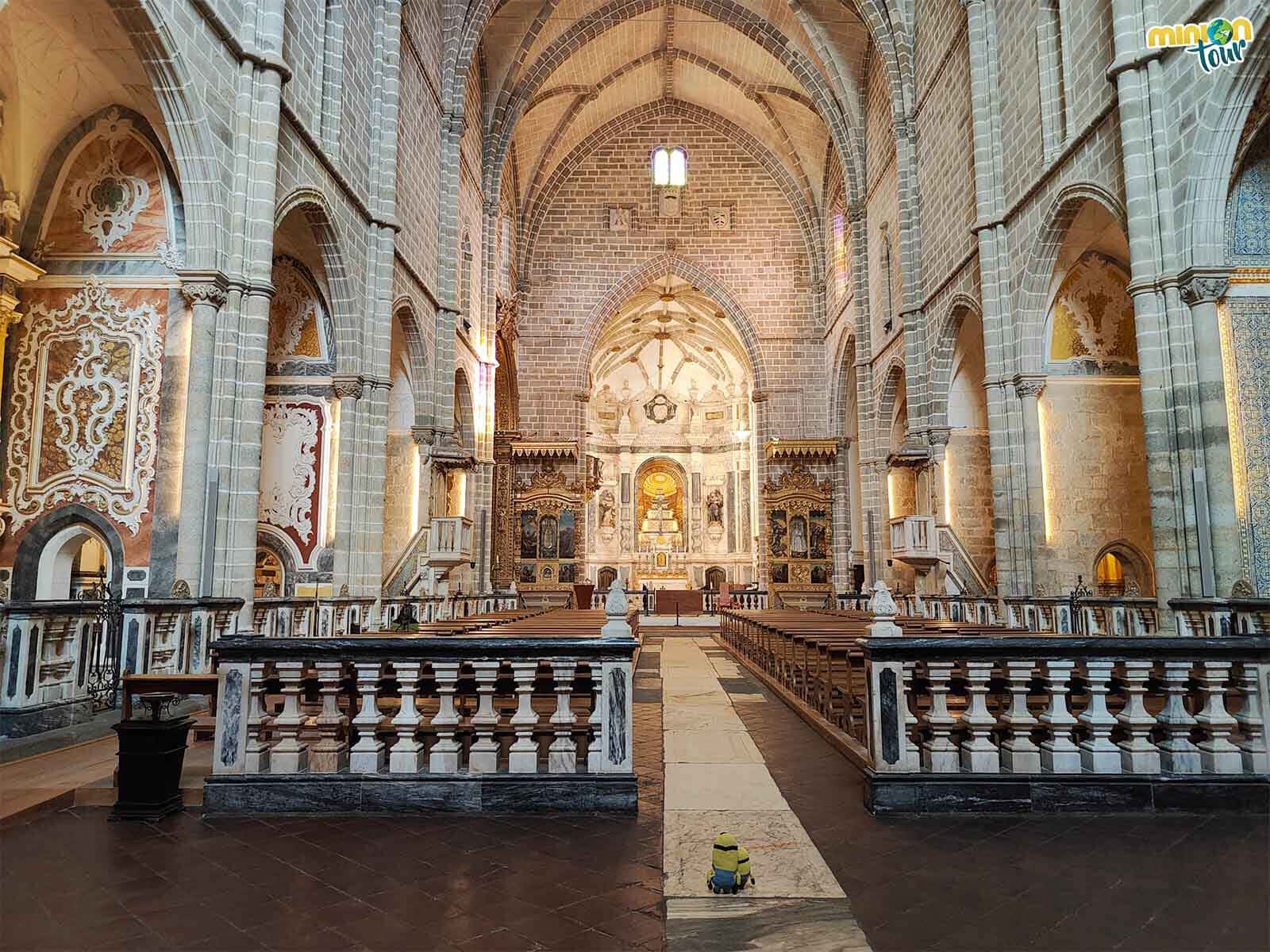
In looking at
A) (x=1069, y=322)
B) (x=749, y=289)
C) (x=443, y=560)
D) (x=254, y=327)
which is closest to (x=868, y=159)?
(x=749, y=289)

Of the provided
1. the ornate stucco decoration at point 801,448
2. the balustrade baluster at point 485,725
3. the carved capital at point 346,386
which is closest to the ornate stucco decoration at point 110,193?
the carved capital at point 346,386

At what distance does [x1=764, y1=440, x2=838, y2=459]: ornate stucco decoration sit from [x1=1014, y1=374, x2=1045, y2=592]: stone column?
13.8 m

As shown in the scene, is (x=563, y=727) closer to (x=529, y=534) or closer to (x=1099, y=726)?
(x=1099, y=726)

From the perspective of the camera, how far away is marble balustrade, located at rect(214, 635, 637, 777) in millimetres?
4539

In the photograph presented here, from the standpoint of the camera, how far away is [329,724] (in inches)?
183

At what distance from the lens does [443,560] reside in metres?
15.0

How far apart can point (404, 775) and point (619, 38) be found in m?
24.7

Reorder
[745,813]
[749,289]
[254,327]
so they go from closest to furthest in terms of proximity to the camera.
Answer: [745,813]
[254,327]
[749,289]

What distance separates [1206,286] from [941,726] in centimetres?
627

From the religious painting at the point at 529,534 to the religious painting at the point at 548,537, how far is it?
131mm

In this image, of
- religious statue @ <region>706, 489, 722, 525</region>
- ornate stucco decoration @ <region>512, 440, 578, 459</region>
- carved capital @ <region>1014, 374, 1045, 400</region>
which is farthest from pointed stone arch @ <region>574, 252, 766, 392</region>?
carved capital @ <region>1014, 374, 1045, 400</region>

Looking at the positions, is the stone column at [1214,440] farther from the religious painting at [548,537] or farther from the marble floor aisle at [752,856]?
the religious painting at [548,537]

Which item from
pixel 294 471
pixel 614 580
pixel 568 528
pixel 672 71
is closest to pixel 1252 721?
pixel 614 580

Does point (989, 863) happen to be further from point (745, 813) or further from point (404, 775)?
point (404, 775)
